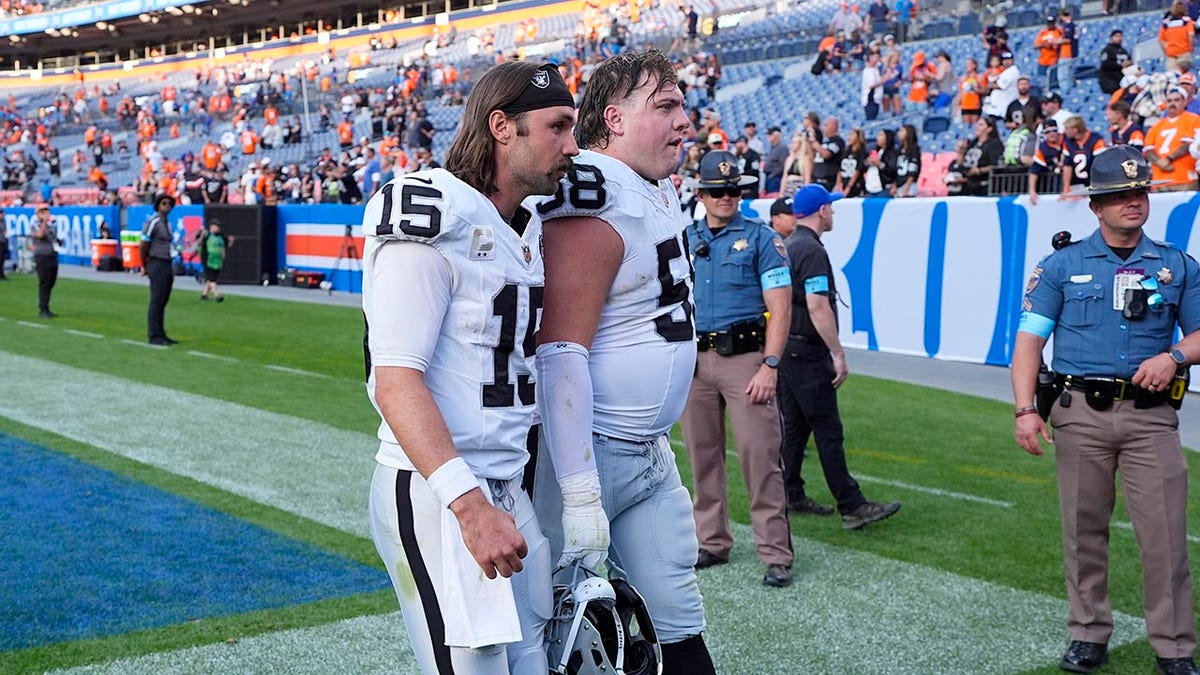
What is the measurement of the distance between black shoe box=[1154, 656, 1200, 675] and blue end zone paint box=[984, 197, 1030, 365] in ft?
26.3

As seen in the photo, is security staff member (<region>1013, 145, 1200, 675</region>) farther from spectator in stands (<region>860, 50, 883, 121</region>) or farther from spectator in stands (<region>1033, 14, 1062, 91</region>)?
spectator in stands (<region>860, 50, 883, 121</region>)

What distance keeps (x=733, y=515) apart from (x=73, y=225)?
2998 centimetres

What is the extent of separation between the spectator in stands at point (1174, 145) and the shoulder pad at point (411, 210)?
10855 mm

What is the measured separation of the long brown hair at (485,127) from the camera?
2.66 metres

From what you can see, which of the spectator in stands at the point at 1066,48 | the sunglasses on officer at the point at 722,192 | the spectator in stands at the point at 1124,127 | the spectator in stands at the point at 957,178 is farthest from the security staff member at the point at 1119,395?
the spectator in stands at the point at 1066,48

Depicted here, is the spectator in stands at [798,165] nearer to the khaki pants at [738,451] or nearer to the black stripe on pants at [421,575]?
the khaki pants at [738,451]

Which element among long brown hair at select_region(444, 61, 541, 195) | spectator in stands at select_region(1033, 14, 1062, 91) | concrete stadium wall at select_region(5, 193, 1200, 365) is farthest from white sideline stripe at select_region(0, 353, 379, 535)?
spectator in stands at select_region(1033, 14, 1062, 91)

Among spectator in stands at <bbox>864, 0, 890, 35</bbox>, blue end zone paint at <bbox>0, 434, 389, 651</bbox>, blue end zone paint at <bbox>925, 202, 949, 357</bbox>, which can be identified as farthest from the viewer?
spectator in stands at <bbox>864, 0, 890, 35</bbox>

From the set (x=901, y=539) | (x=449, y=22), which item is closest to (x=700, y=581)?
(x=901, y=539)

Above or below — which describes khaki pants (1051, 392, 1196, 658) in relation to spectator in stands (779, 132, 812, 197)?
below

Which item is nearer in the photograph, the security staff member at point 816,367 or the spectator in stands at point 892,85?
the security staff member at point 816,367

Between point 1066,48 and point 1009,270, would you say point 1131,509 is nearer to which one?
point 1009,270

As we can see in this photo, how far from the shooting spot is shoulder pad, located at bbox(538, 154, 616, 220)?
115 inches

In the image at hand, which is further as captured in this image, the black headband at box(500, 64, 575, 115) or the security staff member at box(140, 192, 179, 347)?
the security staff member at box(140, 192, 179, 347)
